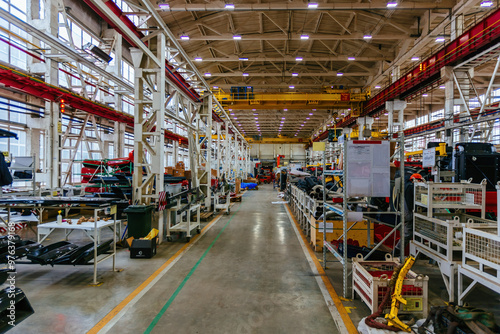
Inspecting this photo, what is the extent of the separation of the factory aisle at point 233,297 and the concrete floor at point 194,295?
0.04ft

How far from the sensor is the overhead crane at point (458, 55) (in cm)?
782

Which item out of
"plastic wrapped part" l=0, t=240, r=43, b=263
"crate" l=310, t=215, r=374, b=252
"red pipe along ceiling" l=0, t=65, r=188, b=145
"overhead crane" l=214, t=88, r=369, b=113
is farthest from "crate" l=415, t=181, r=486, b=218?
"overhead crane" l=214, t=88, r=369, b=113

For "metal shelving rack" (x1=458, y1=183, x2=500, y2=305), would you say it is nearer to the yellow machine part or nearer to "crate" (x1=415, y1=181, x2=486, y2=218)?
the yellow machine part

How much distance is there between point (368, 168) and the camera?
3980 mm

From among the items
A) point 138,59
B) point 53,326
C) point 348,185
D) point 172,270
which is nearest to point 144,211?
point 172,270

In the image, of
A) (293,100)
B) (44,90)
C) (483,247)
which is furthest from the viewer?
(293,100)

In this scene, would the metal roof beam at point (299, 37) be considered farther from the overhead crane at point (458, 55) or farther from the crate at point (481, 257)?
the crate at point (481, 257)

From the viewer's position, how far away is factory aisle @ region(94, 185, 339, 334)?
3252 mm

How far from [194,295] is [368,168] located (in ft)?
11.4

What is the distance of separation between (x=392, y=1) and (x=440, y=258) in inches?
433

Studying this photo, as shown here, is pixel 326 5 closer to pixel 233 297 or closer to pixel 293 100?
pixel 293 100

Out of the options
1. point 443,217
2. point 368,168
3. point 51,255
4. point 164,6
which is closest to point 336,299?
point 368,168

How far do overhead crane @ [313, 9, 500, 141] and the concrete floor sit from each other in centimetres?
898

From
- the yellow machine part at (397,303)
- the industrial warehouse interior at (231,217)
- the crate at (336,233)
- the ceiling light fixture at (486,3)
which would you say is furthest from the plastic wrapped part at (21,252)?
the ceiling light fixture at (486,3)
